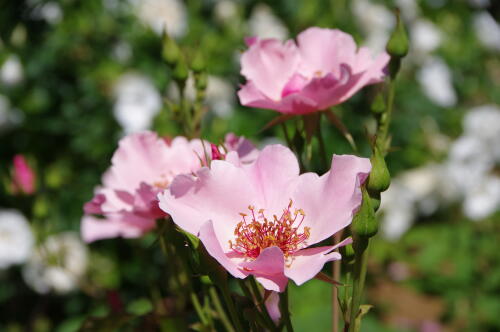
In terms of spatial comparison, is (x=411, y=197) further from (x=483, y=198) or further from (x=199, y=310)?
(x=199, y=310)

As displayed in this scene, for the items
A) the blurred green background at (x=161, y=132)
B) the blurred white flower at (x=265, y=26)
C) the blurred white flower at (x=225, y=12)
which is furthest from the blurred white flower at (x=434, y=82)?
the blurred white flower at (x=225, y=12)

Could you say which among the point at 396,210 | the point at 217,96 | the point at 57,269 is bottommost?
the point at 396,210

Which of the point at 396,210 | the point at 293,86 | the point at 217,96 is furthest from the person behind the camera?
the point at 396,210

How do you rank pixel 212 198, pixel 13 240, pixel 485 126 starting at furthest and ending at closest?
pixel 485 126
pixel 13 240
pixel 212 198

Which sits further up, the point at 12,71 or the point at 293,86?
the point at 293,86

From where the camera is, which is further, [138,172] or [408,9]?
[408,9]

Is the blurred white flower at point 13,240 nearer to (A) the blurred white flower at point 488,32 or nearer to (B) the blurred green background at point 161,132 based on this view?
(B) the blurred green background at point 161,132

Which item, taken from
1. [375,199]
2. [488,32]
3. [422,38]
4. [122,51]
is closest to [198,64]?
[375,199]

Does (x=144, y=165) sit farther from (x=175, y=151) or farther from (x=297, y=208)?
(x=297, y=208)
